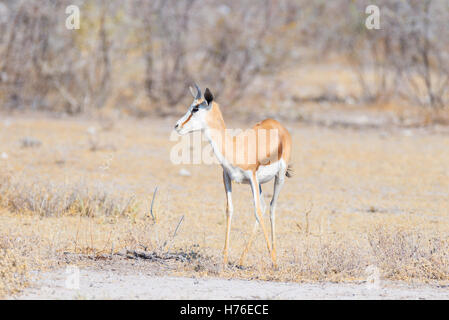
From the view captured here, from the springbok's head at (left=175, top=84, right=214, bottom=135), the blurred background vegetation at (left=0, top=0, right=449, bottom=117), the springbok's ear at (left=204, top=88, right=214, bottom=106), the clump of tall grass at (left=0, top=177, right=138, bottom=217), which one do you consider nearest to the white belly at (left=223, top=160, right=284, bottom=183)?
the springbok's head at (left=175, top=84, right=214, bottom=135)

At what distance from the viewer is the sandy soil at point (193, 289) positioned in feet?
17.3

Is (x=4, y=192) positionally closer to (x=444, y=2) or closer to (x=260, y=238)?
(x=260, y=238)

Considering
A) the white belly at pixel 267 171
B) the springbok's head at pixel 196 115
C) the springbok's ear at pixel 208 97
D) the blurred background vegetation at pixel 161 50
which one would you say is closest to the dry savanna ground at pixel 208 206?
the white belly at pixel 267 171

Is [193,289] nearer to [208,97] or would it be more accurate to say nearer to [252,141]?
[252,141]

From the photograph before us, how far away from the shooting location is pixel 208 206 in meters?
9.45

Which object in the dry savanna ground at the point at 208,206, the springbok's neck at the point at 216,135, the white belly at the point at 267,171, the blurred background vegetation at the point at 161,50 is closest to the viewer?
the springbok's neck at the point at 216,135

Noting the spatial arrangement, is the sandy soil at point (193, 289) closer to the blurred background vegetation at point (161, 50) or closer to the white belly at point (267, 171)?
the white belly at point (267, 171)

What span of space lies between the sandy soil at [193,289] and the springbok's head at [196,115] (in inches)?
45.8

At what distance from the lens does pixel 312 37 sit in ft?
92.9

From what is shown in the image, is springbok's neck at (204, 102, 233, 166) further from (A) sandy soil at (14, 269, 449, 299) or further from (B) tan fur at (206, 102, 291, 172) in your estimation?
(A) sandy soil at (14, 269, 449, 299)

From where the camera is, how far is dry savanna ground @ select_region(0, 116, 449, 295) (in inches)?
244

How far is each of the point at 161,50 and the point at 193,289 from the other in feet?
46.6

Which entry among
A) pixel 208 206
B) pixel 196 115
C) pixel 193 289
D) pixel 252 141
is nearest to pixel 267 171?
pixel 252 141
